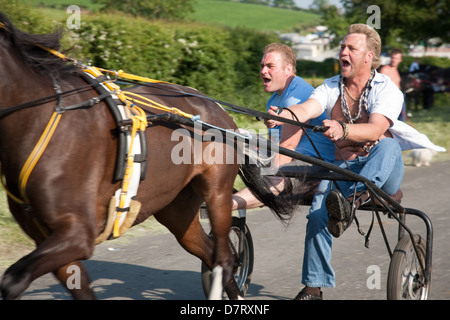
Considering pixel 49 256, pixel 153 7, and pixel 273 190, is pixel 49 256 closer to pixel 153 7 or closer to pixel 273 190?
pixel 273 190

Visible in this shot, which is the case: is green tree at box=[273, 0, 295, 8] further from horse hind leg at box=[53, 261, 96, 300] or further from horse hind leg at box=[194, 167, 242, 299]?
horse hind leg at box=[53, 261, 96, 300]

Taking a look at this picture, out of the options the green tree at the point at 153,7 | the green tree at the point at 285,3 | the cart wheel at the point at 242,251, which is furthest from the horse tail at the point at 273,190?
the green tree at the point at 285,3

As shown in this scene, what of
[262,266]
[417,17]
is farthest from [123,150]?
[417,17]

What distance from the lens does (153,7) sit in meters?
29.0

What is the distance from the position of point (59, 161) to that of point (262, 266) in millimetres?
2822

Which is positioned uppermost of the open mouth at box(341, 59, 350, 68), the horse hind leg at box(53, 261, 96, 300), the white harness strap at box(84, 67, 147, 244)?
the open mouth at box(341, 59, 350, 68)

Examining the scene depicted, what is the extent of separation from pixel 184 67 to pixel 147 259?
331 inches

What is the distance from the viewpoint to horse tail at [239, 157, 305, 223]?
4609mm

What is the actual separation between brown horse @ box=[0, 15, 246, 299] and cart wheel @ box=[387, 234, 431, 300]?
1.54m

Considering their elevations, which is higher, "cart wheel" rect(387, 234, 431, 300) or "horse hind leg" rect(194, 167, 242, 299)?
"horse hind leg" rect(194, 167, 242, 299)

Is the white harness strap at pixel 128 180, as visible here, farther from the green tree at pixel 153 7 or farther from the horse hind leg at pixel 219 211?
the green tree at pixel 153 7

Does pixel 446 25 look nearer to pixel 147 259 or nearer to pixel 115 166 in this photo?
pixel 147 259

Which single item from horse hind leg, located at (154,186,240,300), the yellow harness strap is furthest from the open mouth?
the yellow harness strap
